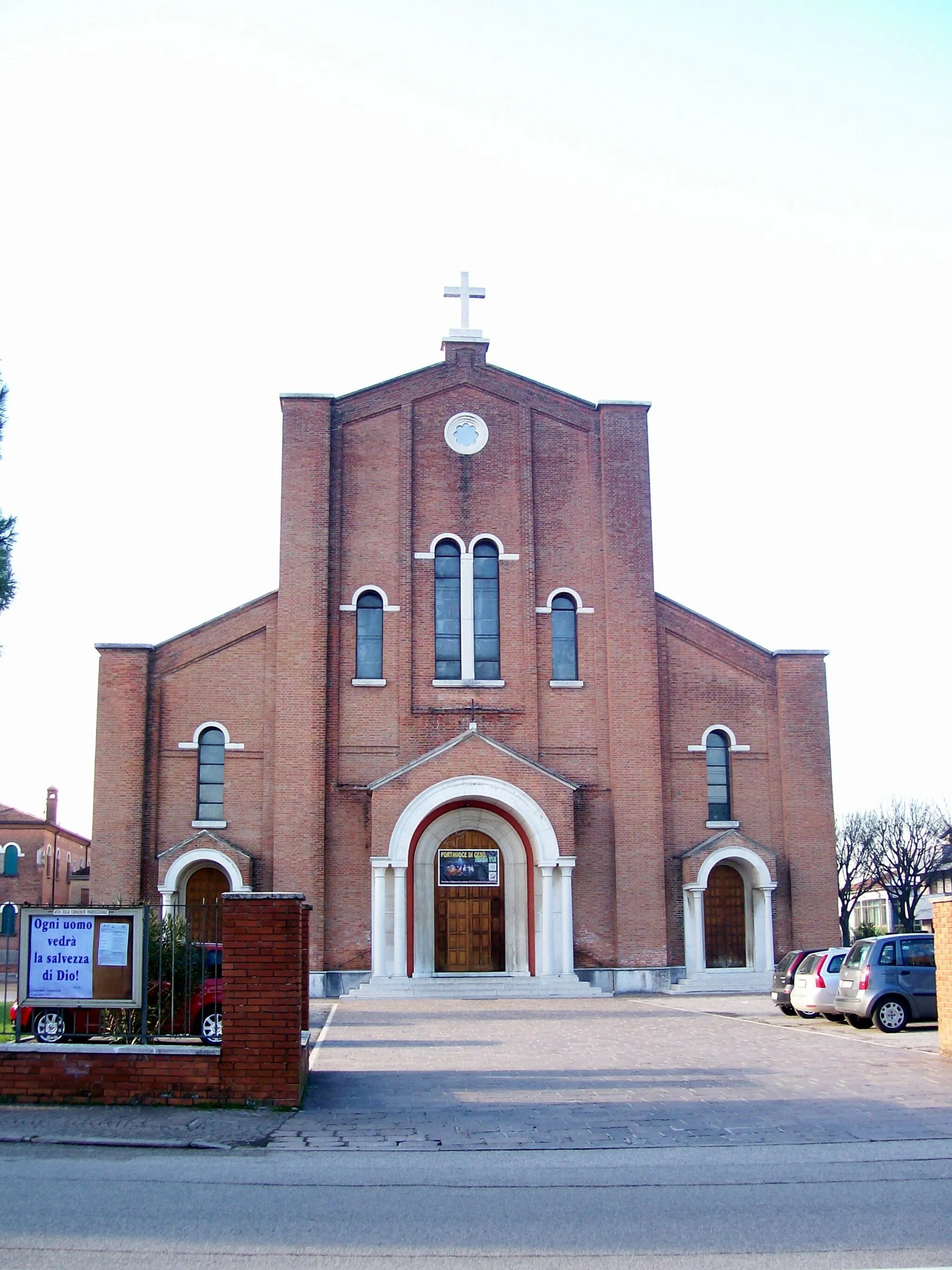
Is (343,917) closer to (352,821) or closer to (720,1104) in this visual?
(352,821)

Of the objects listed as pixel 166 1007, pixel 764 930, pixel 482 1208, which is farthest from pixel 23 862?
pixel 482 1208

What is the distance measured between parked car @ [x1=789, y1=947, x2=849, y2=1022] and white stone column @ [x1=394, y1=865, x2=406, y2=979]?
334 inches

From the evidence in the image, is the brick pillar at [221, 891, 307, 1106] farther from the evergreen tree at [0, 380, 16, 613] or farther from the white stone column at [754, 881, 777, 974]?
the white stone column at [754, 881, 777, 974]

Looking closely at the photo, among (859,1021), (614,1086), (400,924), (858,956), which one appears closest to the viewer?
(614,1086)

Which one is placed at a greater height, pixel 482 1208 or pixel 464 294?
pixel 464 294

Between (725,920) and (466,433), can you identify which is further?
(466,433)

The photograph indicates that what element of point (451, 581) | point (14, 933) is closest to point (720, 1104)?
point (451, 581)

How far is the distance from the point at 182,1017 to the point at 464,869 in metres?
13.7

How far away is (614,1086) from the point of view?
13500 millimetres

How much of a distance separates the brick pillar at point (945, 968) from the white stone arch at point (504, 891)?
12316 millimetres

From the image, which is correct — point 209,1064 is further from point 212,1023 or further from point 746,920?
point 746,920

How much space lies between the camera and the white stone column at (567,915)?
27.0 metres

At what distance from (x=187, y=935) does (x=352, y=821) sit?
14.7 meters

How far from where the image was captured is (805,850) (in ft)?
95.6
